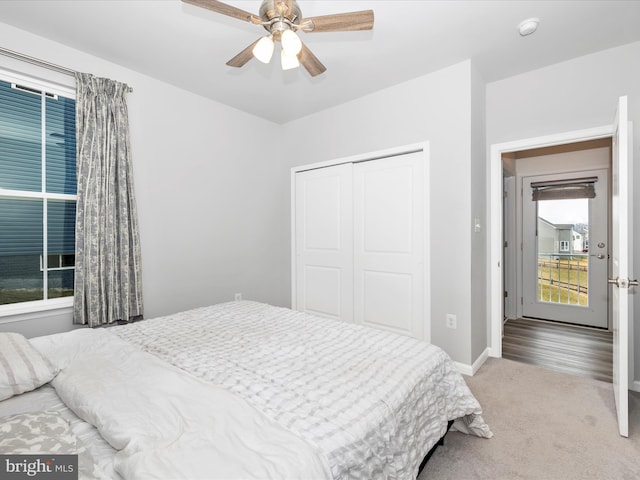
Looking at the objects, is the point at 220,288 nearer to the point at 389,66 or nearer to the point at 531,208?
the point at 389,66

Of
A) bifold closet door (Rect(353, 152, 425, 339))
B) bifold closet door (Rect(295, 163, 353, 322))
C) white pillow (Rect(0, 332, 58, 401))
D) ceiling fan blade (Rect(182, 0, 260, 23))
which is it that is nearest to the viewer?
white pillow (Rect(0, 332, 58, 401))

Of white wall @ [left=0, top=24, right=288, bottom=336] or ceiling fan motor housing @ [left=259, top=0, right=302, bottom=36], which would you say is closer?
ceiling fan motor housing @ [left=259, top=0, right=302, bottom=36]

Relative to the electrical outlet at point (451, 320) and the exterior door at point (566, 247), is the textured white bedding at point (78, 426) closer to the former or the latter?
the electrical outlet at point (451, 320)

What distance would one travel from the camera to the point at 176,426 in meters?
0.99

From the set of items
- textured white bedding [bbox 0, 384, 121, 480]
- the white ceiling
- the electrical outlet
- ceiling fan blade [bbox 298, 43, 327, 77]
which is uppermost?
the white ceiling

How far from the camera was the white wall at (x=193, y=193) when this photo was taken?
282 centimetres

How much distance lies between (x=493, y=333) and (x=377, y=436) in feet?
8.42

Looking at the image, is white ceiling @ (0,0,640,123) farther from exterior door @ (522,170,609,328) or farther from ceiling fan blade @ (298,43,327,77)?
exterior door @ (522,170,609,328)

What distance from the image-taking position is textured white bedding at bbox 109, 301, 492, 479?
105cm

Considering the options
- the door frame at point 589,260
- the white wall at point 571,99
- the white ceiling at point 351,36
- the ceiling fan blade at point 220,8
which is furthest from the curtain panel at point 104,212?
the door frame at point 589,260

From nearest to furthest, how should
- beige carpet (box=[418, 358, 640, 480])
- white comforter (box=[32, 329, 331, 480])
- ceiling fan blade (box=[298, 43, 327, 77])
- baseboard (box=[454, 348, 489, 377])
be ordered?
white comforter (box=[32, 329, 331, 480])
beige carpet (box=[418, 358, 640, 480])
ceiling fan blade (box=[298, 43, 327, 77])
baseboard (box=[454, 348, 489, 377])

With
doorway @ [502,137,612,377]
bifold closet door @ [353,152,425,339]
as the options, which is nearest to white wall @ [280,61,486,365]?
bifold closet door @ [353,152,425,339]

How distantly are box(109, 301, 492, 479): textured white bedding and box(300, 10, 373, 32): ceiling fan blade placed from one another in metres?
1.69

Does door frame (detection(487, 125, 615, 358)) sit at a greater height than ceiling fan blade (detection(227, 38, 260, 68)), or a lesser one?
lesser
